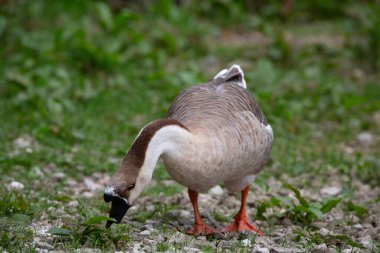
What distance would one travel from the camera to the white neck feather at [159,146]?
15.3 feet

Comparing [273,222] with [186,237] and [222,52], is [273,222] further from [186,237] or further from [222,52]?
[222,52]

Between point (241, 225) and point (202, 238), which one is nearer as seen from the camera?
point (202, 238)

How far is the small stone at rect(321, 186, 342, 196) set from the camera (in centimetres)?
707

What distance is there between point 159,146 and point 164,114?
4.46 meters

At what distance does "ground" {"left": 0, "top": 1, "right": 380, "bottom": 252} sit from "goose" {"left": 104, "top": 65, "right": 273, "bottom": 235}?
0.25m

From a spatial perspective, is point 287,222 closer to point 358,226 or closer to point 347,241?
point 358,226

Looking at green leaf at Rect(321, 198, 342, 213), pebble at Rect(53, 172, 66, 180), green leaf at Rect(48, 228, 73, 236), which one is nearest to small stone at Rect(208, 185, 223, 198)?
green leaf at Rect(321, 198, 342, 213)

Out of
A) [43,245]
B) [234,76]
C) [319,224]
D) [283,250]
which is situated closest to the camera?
[43,245]

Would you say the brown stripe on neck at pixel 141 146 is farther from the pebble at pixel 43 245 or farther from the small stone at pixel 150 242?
the pebble at pixel 43 245

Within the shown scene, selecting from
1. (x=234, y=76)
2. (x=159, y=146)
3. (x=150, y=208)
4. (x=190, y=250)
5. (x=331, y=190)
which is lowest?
(x=331, y=190)

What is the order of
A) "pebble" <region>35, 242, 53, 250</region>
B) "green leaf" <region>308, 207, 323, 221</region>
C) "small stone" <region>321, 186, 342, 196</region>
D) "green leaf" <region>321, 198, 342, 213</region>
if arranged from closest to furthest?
"pebble" <region>35, 242, 53, 250</region> < "green leaf" <region>308, 207, 323, 221</region> < "green leaf" <region>321, 198, 342, 213</region> < "small stone" <region>321, 186, 342, 196</region>

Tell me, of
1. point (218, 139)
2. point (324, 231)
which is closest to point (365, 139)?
point (324, 231)

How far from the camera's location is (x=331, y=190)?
7.16m

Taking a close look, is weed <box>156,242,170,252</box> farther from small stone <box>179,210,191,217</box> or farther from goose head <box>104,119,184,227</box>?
small stone <box>179,210,191,217</box>
